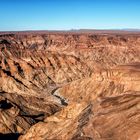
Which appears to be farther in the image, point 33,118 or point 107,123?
point 33,118

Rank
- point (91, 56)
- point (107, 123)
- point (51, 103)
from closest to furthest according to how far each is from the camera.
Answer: point (107, 123)
point (51, 103)
point (91, 56)

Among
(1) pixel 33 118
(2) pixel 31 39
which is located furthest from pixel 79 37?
(1) pixel 33 118

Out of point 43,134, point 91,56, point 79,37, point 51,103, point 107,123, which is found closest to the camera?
point 107,123

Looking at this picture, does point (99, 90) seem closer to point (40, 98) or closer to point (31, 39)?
point (40, 98)

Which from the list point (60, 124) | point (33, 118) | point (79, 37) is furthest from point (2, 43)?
point (60, 124)

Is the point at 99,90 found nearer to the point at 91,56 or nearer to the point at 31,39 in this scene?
the point at 91,56

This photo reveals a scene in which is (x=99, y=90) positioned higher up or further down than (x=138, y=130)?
further down
